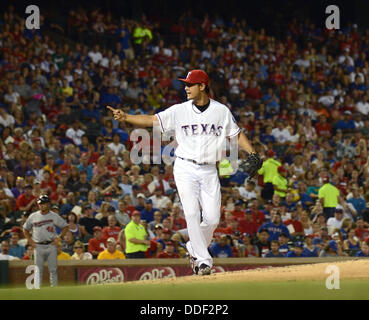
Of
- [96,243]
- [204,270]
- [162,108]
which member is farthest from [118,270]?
[162,108]

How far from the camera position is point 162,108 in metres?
19.2

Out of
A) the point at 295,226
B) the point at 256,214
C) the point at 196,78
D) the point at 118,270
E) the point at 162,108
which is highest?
the point at 162,108

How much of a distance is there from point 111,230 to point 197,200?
4937mm

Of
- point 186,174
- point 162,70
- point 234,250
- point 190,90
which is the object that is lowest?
point 234,250

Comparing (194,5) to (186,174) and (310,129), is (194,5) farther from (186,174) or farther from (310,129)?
Result: (186,174)

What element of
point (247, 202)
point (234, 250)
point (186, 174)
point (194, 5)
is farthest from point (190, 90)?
point (194, 5)

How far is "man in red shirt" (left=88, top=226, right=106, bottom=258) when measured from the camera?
42.4ft

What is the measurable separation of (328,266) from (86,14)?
15180mm

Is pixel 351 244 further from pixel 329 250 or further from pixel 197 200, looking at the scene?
pixel 197 200

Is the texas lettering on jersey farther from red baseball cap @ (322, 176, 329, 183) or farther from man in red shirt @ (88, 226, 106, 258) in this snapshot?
red baseball cap @ (322, 176, 329, 183)

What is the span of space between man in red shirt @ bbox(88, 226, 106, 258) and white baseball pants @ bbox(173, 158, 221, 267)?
15.0ft

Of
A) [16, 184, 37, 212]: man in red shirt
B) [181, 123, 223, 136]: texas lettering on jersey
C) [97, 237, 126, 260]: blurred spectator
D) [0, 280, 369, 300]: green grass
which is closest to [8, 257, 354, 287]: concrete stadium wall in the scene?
[97, 237, 126, 260]: blurred spectator

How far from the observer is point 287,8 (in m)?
26.6

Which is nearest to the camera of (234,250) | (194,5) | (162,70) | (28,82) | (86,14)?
(234,250)
